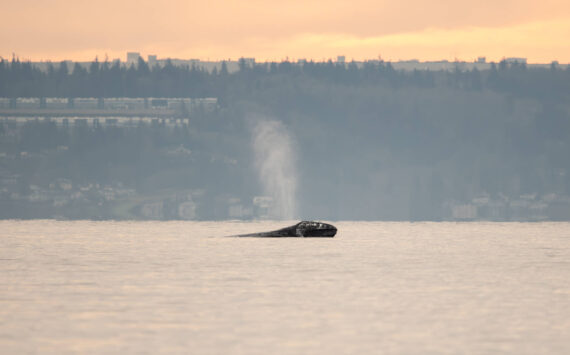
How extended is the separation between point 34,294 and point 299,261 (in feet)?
140

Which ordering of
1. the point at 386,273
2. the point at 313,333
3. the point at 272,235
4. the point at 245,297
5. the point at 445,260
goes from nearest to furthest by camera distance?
the point at 313,333, the point at 245,297, the point at 386,273, the point at 445,260, the point at 272,235

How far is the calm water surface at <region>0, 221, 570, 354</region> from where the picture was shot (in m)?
58.1

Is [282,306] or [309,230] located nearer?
[282,306]

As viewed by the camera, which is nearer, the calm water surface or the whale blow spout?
the calm water surface

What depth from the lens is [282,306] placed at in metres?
72.6

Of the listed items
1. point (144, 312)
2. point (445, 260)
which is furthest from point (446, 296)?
point (445, 260)

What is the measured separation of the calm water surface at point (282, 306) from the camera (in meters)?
58.1

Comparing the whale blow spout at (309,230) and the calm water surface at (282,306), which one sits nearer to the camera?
the calm water surface at (282,306)

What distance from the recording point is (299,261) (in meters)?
119

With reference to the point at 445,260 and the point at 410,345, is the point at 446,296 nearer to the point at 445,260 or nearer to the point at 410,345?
the point at 410,345

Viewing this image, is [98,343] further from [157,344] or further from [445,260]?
[445,260]

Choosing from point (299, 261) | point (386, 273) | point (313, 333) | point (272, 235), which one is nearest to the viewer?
point (313, 333)

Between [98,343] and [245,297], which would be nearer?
[98,343]

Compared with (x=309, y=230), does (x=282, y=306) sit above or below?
above
